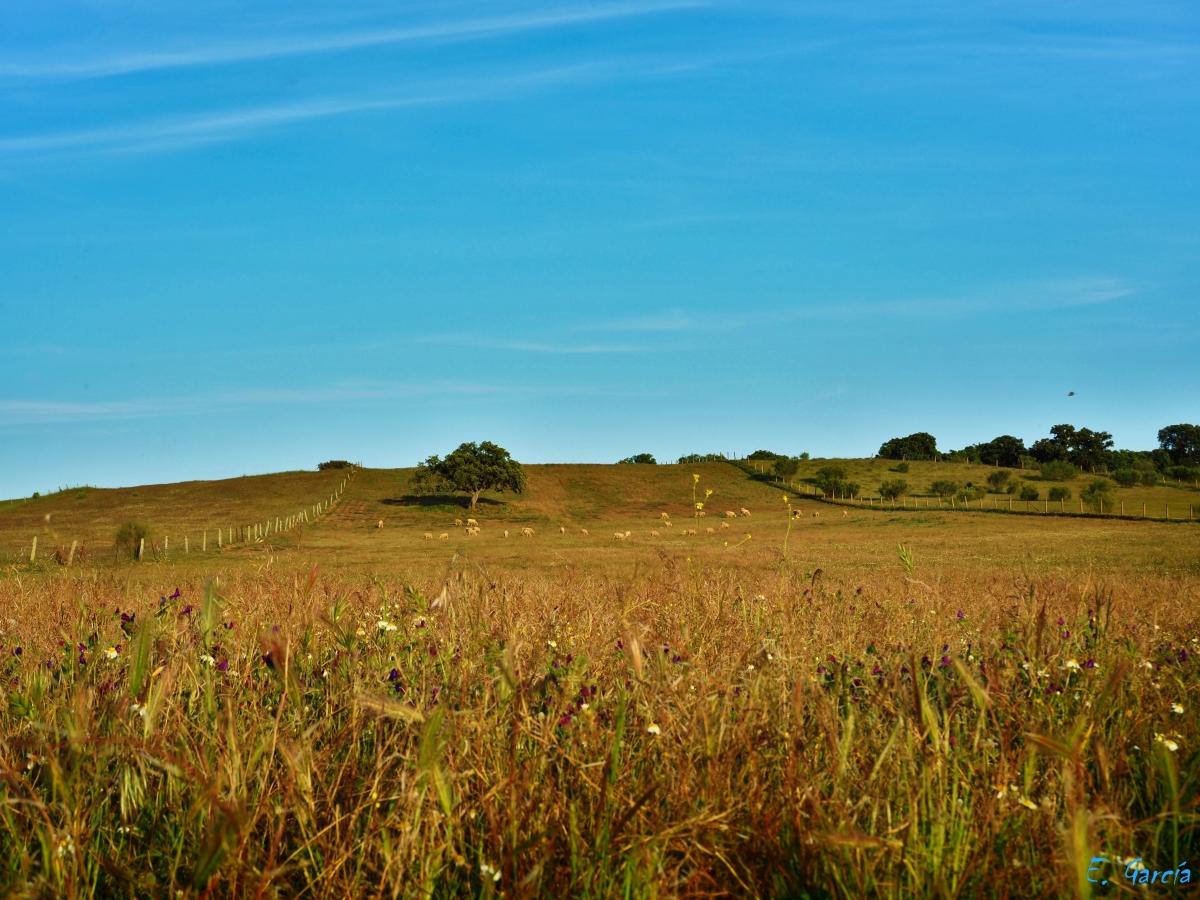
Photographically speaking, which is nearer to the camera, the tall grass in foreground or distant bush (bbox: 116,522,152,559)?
the tall grass in foreground

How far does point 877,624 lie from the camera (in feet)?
23.0

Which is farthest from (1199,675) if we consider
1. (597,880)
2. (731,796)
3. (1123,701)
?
(597,880)

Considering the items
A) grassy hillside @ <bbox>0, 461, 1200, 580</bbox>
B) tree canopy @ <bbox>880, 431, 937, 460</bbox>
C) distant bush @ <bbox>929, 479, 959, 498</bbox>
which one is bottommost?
grassy hillside @ <bbox>0, 461, 1200, 580</bbox>

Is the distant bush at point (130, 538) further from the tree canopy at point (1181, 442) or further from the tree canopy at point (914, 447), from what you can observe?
the tree canopy at point (1181, 442)

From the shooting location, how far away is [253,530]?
165 ft

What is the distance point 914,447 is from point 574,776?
154 meters

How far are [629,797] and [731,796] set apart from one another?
387mm

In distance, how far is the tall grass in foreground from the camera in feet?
8.48

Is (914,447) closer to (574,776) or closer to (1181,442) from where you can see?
(1181,442)

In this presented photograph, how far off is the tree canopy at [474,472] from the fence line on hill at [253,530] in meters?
9.62

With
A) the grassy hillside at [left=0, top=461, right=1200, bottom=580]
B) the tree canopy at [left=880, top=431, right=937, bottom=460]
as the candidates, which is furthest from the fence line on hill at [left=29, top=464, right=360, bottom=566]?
the tree canopy at [left=880, top=431, right=937, bottom=460]

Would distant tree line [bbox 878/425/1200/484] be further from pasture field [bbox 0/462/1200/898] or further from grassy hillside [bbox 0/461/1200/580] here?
pasture field [bbox 0/462/1200/898]

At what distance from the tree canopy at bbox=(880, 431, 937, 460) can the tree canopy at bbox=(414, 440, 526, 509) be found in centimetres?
9004

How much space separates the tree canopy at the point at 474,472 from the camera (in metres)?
74.9
